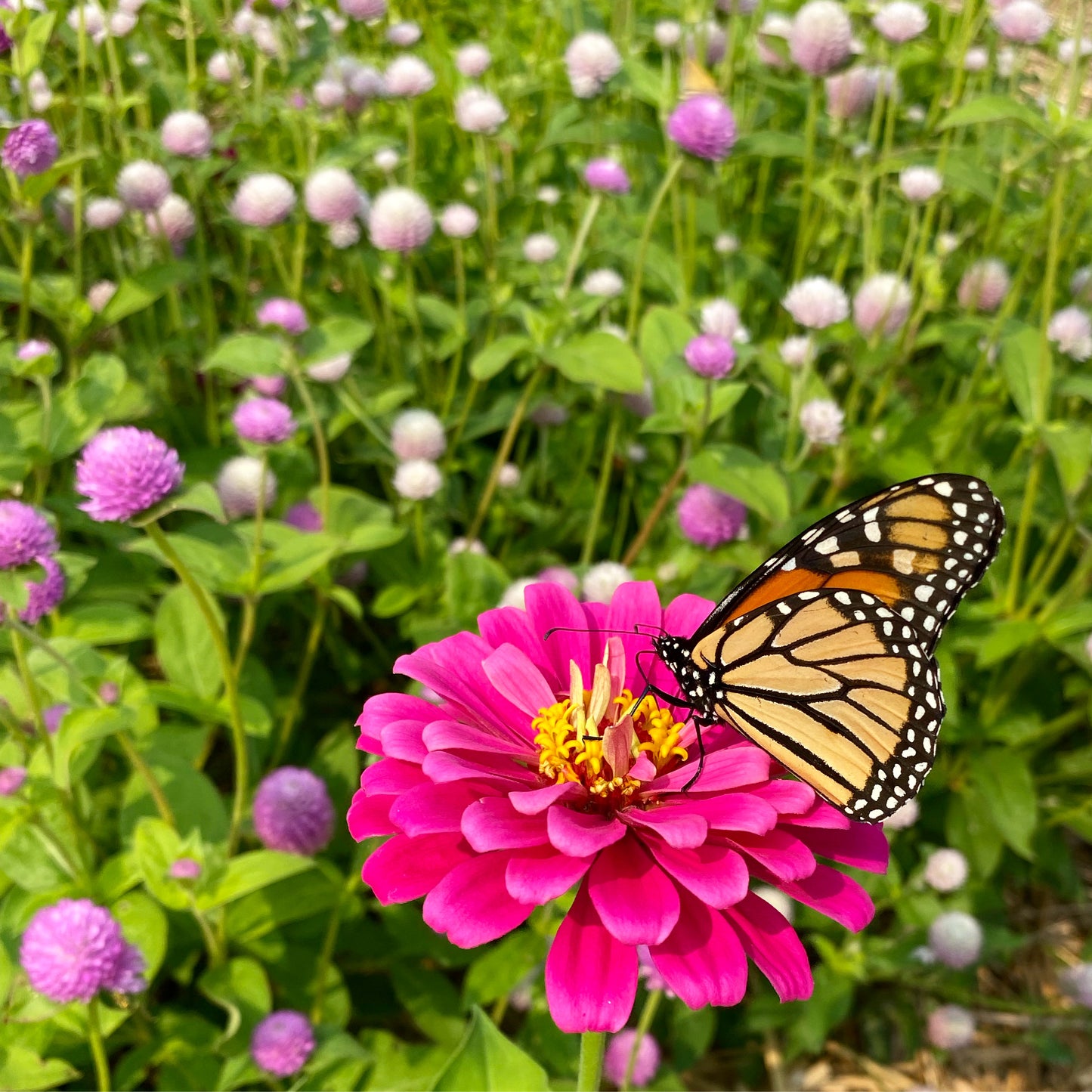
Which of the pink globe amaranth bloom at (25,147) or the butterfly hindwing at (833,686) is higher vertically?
the pink globe amaranth bloom at (25,147)

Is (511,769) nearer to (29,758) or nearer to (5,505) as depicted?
(5,505)

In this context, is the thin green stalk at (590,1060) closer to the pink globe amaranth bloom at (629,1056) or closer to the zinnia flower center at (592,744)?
the zinnia flower center at (592,744)

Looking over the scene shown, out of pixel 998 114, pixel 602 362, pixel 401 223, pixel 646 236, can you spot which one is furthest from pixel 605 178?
pixel 998 114

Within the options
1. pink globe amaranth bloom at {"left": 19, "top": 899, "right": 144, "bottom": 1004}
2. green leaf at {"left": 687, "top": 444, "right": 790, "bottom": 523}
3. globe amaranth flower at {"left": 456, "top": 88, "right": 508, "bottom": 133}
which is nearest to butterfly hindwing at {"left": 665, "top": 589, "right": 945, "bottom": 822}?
green leaf at {"left": 687, "top": 444, "right": 790, "bottom": 523}

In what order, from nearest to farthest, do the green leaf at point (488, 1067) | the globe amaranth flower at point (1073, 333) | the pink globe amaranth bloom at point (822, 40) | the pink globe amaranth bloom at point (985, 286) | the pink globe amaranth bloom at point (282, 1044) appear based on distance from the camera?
the green leaf at point (488, 1067)
the pink globe amaranth bloom at point (282, 1044)
the globe amaranth flower at point (1073, 333)
the pink globe amaranth bloom at point (822, 40)
the pink globe amaranth bloom at point (985, 286)

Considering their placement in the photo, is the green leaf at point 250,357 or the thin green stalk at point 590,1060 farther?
the green leaf at point 250,357

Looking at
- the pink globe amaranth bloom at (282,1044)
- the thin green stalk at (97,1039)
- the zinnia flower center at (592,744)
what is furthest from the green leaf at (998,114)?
the thin green stalk at (97,1039)

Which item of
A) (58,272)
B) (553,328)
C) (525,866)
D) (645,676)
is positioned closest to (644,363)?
(553,328)
